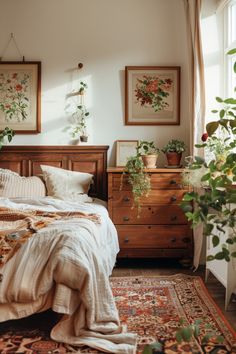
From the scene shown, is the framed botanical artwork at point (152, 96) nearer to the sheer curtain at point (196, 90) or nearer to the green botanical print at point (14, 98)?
the sheer curtain at point (196, 90)

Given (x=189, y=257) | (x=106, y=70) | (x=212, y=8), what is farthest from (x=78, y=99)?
(x=189, y=257)

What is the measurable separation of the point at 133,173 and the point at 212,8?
1.99 m

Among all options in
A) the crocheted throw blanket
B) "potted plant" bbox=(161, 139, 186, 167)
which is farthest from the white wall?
the crocheted throw blanket

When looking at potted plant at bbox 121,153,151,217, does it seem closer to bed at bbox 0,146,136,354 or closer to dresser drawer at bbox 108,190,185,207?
dresser drawer at bbox 108,190,185,207

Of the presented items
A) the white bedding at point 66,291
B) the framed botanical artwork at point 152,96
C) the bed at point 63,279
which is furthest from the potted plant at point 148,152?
the white bedding at point 66,291

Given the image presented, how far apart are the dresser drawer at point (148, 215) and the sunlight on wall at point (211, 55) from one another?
4.15 feet

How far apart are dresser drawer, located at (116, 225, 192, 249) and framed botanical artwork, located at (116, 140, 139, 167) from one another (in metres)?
0.81

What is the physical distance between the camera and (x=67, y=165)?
14.1 ft

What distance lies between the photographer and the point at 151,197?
3.85 metres

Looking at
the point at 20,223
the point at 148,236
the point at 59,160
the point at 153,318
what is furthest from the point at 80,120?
the point at 153,318

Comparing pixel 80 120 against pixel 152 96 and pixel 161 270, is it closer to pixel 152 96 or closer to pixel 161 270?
pixel 152 96

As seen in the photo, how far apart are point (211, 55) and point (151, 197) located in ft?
5.43

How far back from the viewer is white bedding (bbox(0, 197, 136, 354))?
7.00 feet

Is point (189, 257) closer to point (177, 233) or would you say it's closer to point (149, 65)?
point (177, 233)
